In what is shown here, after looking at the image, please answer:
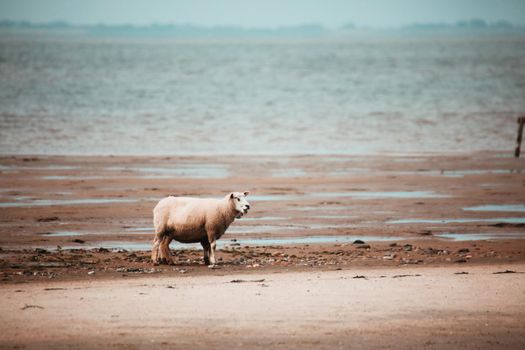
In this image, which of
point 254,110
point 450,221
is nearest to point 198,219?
point 450,221

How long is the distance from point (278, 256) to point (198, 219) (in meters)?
1.62

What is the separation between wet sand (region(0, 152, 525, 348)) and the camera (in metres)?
12.0

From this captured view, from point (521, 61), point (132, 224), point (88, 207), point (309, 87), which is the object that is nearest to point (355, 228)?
point (132, 224)

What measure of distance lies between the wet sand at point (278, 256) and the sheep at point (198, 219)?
0.47m

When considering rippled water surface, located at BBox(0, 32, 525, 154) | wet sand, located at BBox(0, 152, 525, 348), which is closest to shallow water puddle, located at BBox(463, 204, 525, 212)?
wet sand, located at BBox(0, 152, 525, 348)

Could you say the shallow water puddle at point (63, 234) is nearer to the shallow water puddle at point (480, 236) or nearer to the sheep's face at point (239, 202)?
the sheep's face at point (239, 202)

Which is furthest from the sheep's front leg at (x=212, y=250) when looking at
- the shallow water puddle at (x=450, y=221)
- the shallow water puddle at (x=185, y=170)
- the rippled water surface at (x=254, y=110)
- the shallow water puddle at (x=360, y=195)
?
the rippled water surface at (x=254, y=110)

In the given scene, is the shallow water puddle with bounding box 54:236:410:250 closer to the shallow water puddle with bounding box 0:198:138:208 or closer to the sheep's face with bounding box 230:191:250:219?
the sheep's face with bounding box 230:191:250:219

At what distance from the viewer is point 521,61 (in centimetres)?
13238

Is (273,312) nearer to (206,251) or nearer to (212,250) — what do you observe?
(212,250)

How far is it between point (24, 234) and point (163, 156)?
15.6 metres

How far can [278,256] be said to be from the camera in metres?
17.6

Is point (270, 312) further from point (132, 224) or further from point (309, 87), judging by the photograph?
point (309, 87)

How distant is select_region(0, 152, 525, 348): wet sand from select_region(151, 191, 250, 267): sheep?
471 mm
